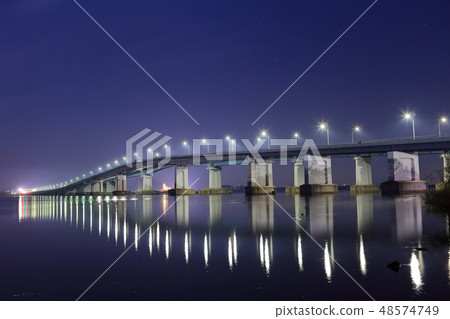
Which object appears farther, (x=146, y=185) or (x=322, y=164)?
(x=146, y=185)

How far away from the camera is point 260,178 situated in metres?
120

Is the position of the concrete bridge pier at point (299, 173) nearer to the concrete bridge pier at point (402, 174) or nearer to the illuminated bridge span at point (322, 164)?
the illuminated bridge span at point (322, 164)

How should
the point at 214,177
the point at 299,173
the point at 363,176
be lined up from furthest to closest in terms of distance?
the point at 214,177, the point at 299,173, the point at 363,176

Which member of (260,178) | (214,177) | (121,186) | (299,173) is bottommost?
(121,186)

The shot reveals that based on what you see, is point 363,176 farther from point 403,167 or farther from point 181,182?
point 181,182

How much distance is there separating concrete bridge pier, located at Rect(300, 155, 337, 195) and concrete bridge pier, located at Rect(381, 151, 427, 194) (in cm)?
1451

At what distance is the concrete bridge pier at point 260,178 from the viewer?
114881 millimetres

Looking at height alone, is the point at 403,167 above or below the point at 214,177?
above

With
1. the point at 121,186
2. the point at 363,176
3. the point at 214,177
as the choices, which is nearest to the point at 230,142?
the point at 214,177

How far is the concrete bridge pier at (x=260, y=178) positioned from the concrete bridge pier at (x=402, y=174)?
30449 mm

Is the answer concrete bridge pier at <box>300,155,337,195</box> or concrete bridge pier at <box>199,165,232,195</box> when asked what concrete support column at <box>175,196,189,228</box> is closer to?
concrete bridge pier at <box>300,155,337,195</box>

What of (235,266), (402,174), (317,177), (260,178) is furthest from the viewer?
(260,178)

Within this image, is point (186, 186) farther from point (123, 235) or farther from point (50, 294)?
point (50, 294)

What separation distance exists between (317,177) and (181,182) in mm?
49005
